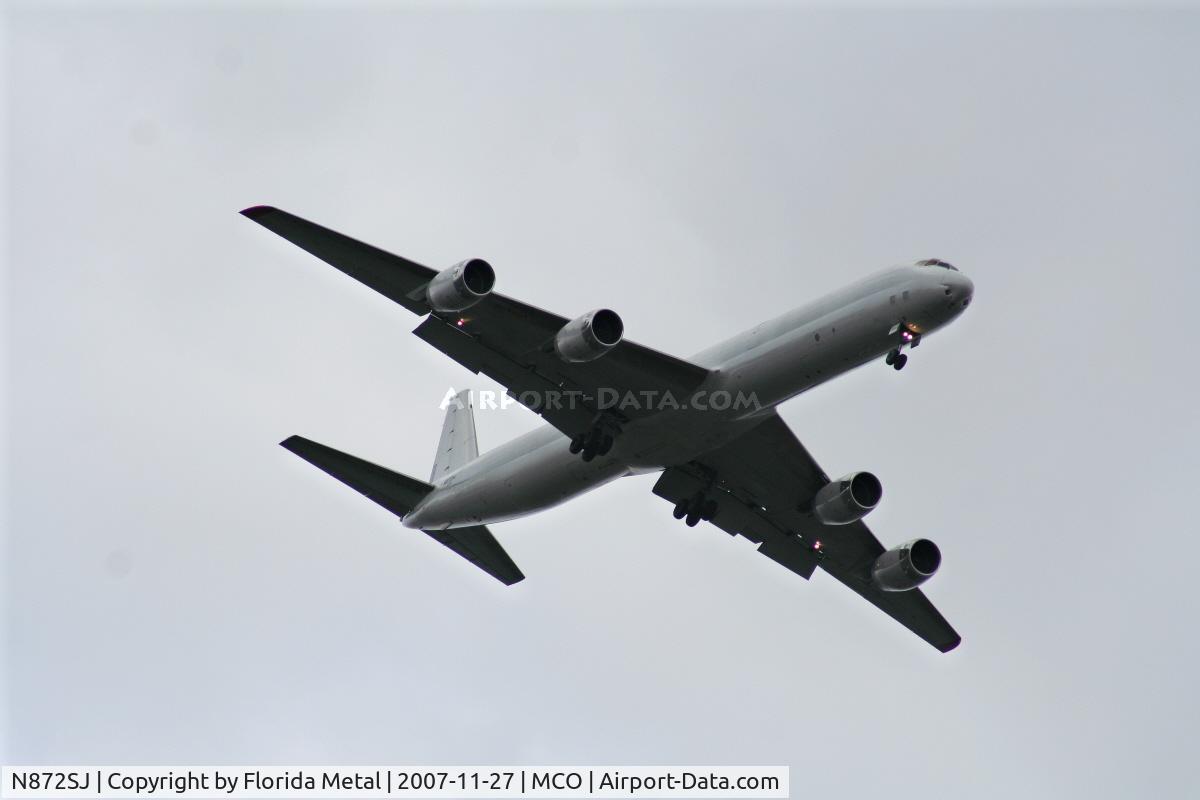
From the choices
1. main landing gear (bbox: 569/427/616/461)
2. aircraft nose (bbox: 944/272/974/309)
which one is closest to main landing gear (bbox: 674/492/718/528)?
main landing gear (bbox: 569/427/616/461)

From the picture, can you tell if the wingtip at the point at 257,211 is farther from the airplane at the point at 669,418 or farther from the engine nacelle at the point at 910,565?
the engine nacelle at the point at 910,565

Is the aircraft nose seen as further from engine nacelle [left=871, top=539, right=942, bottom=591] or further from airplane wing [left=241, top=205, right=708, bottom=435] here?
engine nacelle [left=871, top=539, right=942, bottom=591]

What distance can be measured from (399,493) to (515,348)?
849cm

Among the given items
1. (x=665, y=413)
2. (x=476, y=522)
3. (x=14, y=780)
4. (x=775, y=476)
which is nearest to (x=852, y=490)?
(x=775, y=476)

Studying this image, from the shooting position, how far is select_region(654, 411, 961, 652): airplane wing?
134ft

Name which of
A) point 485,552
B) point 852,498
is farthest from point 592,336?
point 485,552

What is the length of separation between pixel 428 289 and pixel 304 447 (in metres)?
9.38

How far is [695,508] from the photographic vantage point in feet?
138

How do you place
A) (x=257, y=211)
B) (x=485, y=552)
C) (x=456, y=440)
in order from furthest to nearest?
1. (x=456, y=440)
2. (x=485, y=552)
3. (x=257, y=211)

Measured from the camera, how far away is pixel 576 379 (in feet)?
124

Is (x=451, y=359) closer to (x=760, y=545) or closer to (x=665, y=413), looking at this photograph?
(x=665, y=413)

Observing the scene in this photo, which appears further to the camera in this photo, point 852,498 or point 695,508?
point 695,508

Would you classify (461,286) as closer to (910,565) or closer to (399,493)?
(399,493)

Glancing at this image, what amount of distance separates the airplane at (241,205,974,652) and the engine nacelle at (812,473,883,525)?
41 mm
